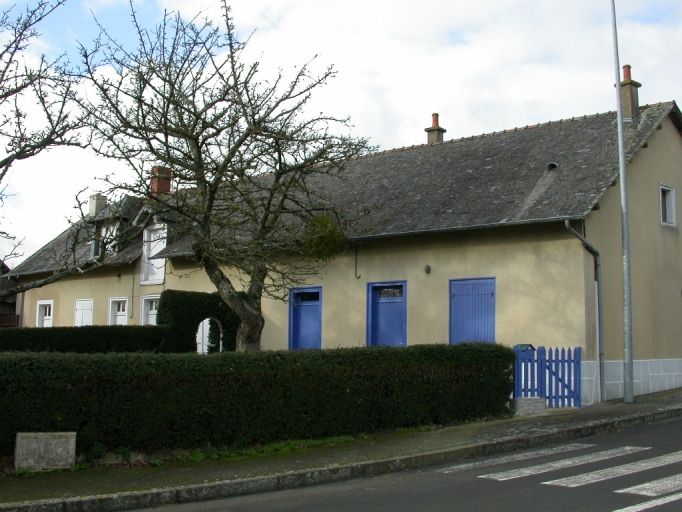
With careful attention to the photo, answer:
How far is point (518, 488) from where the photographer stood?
25.4 feet

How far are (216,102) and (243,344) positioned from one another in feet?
14.0

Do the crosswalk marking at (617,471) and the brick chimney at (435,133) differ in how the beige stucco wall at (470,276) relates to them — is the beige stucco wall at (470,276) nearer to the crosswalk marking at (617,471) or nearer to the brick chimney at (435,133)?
the crosswalk marking at (617,471)

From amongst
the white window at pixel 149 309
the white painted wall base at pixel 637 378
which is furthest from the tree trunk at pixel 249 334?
the white window at pixel 149 309

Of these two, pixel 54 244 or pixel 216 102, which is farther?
pixel 54 244

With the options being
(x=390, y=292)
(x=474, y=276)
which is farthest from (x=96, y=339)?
(x=474, y=276)

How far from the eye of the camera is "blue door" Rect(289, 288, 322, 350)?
19672 mm

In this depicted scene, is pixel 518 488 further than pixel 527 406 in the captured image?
No

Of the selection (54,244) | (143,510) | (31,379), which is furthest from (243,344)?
(54,244)

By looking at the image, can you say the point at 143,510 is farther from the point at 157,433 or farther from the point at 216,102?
the point at 216,102

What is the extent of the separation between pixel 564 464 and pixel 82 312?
70.0 feet

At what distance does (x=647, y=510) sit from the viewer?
21.4 feet

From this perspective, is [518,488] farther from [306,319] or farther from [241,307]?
[306,319]

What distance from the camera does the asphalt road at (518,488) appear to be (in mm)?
6969

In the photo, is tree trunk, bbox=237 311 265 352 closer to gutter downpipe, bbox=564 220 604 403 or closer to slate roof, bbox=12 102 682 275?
slate roof, bbox=12 102 682 275
